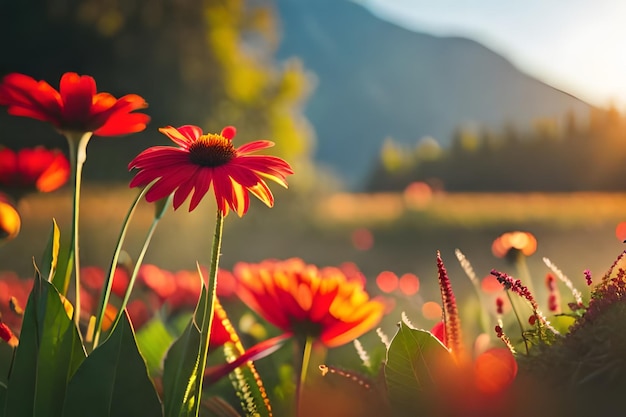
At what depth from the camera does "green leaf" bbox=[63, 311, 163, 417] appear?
38cm

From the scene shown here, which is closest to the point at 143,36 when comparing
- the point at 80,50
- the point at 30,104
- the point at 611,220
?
the point at 80,50

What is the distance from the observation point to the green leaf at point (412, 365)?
1.15ft

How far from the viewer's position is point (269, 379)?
1.75ft

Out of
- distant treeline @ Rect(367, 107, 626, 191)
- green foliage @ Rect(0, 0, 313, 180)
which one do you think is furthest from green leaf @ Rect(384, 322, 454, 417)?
distant treeline @ Rect(367, 107, 626, 191)

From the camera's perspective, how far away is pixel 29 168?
83cm

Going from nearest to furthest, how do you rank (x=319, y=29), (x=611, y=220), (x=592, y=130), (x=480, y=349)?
1. (x=480, y=349)
2. (x=611, y=220)
3. (x=592, y=130)
4. (x=319, y=29)

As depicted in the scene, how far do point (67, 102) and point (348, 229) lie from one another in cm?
362

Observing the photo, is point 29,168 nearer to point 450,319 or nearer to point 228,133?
point 228,133

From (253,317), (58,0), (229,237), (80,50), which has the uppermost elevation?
(58,0)

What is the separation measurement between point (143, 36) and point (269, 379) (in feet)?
13.4

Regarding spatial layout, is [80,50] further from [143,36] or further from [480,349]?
[480,349]

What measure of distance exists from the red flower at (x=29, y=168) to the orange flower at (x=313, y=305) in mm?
417

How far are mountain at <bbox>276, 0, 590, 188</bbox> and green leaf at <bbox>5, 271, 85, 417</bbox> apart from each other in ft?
37.7

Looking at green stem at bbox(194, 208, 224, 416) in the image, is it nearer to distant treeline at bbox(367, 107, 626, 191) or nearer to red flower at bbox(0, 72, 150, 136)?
red flower at bbox(0, 72, 150, 136)
